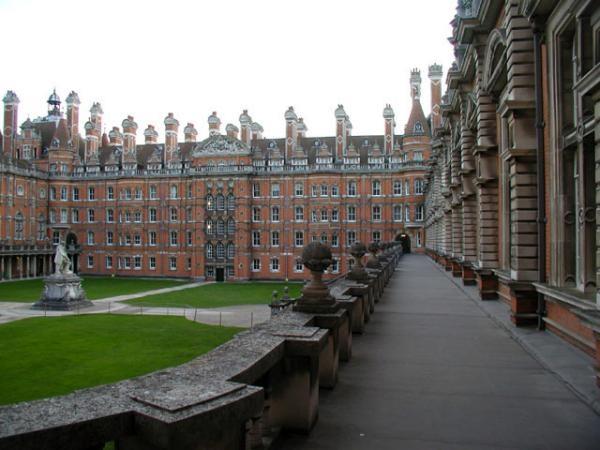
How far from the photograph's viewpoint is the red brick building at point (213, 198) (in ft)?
219

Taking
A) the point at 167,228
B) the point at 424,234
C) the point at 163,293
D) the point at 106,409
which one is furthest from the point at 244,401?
the point at 167,228

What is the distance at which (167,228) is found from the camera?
7206 centimetres

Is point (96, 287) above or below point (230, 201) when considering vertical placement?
below

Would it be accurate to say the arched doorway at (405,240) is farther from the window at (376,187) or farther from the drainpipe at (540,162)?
the drainpipe at (540,162)

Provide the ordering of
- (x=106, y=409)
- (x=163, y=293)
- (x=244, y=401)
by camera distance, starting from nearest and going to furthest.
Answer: (x=106, y=409)
(x=244, y=401)
(x=163, y=293)

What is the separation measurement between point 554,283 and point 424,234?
172 ft

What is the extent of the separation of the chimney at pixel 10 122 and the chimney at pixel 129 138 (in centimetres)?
1730

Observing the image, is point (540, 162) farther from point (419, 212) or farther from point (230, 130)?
point (230, 130)

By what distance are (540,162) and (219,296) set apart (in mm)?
44082

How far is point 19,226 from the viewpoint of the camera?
70.1 meters

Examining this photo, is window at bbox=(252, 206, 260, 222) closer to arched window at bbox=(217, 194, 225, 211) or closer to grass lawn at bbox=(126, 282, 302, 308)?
arched window at bbox=(217, 194, 225, 211)

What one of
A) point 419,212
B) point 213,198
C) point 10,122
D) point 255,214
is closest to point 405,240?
point 419,212

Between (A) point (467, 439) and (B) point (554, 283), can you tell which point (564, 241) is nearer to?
(B) point (554, 283)

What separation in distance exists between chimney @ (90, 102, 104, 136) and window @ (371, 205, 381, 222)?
44343 mm
